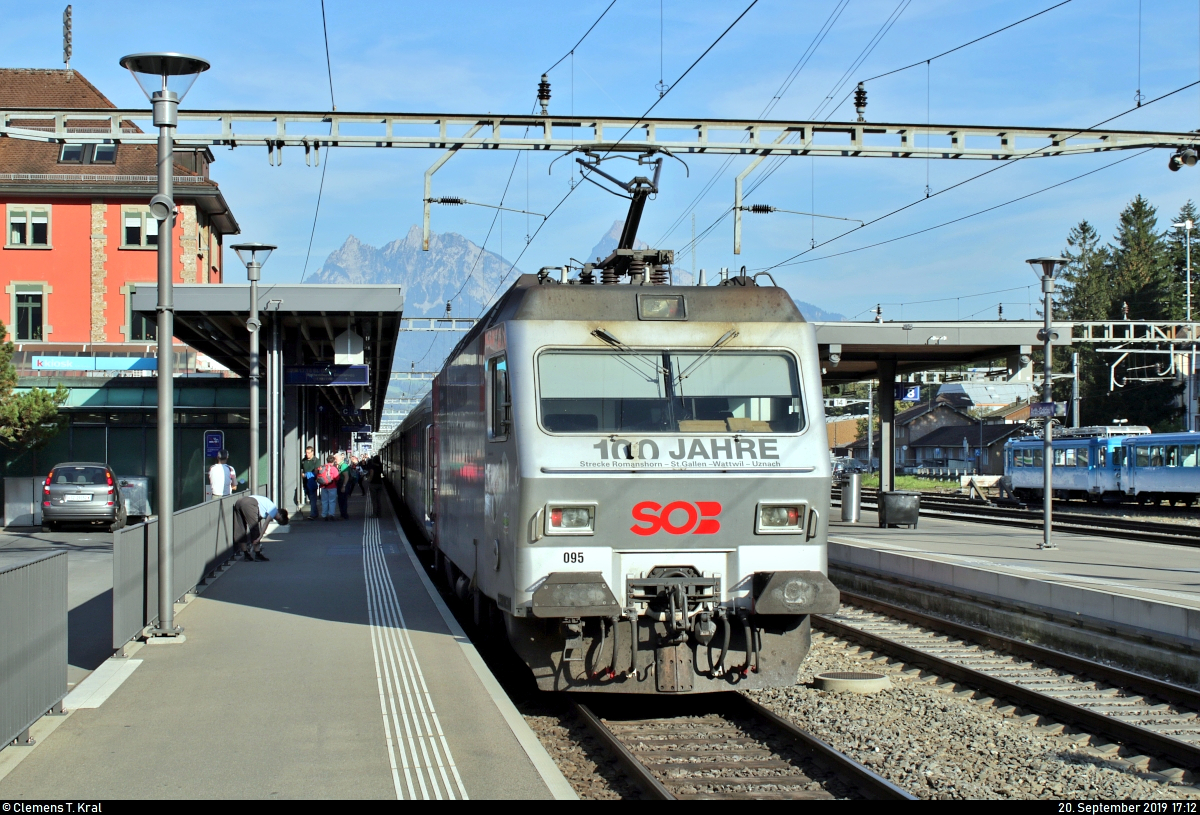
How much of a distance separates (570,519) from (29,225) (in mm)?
49394

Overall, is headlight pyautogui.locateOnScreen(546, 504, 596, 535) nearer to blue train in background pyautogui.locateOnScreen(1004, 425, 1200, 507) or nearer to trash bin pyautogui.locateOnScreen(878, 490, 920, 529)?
trash bin pyautogui.locateOnScreen(878, 490, 920, 529)

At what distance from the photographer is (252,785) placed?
5707 millimetres

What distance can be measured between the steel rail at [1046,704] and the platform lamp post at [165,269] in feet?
22.2

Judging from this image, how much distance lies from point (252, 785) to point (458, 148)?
1264 cm

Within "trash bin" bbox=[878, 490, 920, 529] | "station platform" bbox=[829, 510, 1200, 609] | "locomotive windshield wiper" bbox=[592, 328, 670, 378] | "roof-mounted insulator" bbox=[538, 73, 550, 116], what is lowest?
"station platform" bbox=[829, 510, 1200, 609]

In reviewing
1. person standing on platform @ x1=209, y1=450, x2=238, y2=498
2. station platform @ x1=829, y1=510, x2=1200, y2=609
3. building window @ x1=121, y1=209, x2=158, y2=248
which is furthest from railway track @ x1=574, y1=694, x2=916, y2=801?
building window @ x1=121, y1=209, x2=158, y2=248

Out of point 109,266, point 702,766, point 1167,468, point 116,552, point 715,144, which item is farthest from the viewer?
point 109,266

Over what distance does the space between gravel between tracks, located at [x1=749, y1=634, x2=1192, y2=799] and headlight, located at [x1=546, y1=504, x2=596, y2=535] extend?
7.05 feet

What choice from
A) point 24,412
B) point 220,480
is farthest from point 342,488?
point 220,480

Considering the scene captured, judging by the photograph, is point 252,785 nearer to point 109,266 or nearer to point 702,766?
point 702,766

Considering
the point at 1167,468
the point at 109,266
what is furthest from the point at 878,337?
the point at 109,266

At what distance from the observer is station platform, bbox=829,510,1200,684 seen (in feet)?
35.6

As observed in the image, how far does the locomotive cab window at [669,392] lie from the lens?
8.33 meters

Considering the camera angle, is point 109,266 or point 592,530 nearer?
point 592,530
